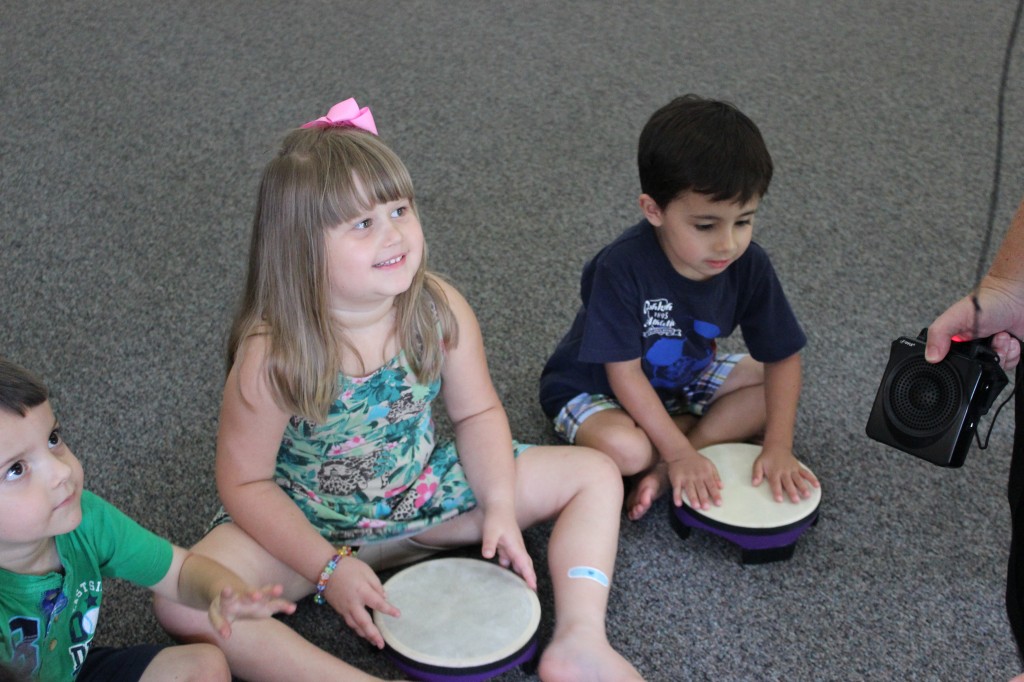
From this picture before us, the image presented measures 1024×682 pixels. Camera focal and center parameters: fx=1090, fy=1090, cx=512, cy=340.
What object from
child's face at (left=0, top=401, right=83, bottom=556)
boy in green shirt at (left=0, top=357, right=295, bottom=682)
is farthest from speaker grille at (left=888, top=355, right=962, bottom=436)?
child's face at (left=0, top=401, right=83, bottom=556)

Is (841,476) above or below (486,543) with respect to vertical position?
below

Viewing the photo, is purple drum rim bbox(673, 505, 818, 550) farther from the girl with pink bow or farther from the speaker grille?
the speaker grille

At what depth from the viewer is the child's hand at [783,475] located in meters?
1.20

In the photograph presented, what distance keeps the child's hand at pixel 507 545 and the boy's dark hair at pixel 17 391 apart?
1.48ft

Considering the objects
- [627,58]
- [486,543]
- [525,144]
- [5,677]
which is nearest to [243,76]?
[525,144]

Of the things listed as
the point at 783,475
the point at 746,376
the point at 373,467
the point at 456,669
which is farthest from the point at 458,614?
the point at 746,376

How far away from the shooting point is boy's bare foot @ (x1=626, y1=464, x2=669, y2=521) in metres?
1.25

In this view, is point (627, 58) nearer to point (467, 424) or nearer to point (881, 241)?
point (881, 241)

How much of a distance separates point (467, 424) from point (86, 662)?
44cm

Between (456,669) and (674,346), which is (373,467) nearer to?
(456,669)

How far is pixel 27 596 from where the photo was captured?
856 mm

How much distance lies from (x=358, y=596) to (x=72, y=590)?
260 mm

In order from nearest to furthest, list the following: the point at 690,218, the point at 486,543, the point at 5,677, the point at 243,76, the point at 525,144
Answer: the point at 5,677 < the point at 486,543 < the point at 690,218 < the point at 525,144 < the point at 243,76

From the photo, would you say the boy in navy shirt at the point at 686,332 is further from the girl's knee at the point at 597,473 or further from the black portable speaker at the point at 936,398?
the black portable speaker at the point at 936,398
